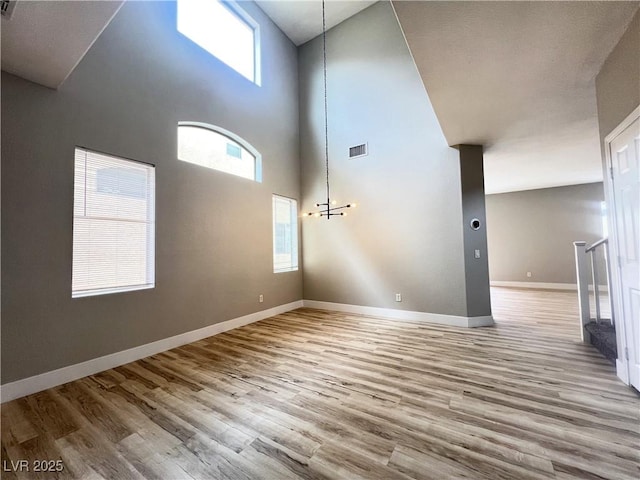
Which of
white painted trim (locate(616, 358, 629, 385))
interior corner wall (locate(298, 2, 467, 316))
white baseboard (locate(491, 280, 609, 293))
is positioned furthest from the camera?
white baseboard (locate(491, 280, 609, 293))

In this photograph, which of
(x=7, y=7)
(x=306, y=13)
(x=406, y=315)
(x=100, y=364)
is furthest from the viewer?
(x=306, y=13)

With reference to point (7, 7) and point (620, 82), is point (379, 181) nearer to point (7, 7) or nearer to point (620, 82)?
point (620, 82)

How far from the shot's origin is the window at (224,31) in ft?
14.5

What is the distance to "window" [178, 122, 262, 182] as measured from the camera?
4.12 metres

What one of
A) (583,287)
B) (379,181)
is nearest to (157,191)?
(379,181)

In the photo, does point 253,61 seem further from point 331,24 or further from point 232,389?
point 232,389

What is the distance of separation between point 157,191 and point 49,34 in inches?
69.6

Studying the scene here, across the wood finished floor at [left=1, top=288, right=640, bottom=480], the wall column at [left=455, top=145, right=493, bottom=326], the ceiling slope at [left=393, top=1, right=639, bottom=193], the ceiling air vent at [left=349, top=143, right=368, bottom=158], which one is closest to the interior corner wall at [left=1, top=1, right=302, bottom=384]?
the wood finished floor at [left=1, top=288, right=640, bottom=480]

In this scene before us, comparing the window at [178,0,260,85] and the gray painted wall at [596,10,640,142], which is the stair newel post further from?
the window at [178,0,260,85]

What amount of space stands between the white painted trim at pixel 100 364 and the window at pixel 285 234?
5.10 feet

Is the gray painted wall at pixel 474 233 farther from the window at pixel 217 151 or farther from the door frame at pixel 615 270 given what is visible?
the window at pixel 217 151

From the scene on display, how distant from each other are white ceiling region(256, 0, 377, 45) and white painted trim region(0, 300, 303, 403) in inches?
248

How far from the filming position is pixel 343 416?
6.87ft

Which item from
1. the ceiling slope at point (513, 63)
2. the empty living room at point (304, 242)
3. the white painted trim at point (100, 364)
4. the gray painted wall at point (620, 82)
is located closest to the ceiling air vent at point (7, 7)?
the empty living room at point (304, 242)
